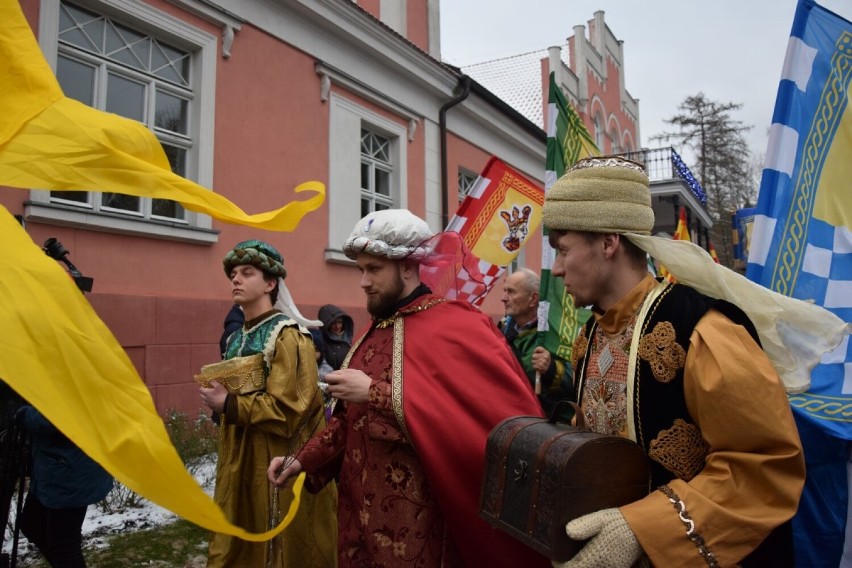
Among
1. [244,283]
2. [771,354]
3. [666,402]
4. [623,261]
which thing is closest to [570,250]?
[623,261]

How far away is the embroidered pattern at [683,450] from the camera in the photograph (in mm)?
1441

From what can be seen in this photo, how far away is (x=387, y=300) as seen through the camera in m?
2.45

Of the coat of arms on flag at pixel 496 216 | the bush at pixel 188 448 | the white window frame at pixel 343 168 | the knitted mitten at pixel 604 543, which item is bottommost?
the bush at pixel 188 448

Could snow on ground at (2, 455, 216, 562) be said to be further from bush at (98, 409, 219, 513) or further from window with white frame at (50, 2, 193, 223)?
window with white frame at (50, 2, 193, 223)

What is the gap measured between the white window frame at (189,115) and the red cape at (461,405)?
4.06 metres

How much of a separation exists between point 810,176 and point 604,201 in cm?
162

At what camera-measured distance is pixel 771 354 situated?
1684 mm

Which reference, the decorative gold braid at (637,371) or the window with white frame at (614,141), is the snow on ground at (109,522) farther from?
the window with white frame at (614,141)

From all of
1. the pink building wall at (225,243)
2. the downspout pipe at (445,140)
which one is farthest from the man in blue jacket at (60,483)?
the downspout pipe at (445,140)

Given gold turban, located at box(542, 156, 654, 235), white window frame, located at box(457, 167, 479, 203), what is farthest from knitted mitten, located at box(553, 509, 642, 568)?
white window frame, located at box(457, 167, 479, 203)

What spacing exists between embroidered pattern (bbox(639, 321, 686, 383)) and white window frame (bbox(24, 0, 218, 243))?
5.03m

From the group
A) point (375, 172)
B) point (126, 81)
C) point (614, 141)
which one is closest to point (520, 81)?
point (614, 141)

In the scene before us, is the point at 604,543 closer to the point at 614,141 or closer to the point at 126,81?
the point at 126,81

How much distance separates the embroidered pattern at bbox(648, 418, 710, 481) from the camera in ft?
4.73
